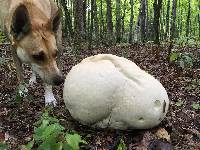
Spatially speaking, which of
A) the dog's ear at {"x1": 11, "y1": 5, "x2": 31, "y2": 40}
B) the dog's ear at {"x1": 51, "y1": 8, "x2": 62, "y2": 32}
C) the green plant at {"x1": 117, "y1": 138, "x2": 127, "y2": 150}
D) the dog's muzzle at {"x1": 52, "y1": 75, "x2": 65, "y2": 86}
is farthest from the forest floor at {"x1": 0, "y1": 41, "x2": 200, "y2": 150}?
the dog's ear at {"x1": 51, "y1": 8, "x2": 62, "y2": 32}

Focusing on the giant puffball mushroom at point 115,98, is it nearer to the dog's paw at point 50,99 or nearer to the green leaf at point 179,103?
the green leaf at point 179,103

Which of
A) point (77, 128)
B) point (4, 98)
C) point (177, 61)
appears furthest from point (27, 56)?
point (177, 61)

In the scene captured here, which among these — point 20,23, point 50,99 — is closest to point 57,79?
point 50,99

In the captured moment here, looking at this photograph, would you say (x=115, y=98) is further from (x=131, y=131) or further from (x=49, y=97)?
(x=49, y=97)

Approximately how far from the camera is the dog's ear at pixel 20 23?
5373 millimetres

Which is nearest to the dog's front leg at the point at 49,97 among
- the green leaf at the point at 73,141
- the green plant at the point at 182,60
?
the green leaf at the point at 73,141

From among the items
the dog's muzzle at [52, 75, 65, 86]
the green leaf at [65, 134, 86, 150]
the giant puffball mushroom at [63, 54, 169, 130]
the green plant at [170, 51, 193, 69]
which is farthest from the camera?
the green plant at [170, 51, 193, 69]

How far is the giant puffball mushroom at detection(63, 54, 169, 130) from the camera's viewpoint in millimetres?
4277

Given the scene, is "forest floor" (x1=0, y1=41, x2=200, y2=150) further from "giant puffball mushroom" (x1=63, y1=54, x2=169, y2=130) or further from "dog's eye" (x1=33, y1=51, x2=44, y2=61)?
"dog's eye" (x1=33, y1=51, x2=44, y2=61)

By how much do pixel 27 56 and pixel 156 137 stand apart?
2.48m

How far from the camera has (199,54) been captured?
942 centimetres

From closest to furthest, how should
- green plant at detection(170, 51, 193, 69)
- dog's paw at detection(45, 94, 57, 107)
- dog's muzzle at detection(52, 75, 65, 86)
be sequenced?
dog's muzzle at detection(52, 75, 65, 86) → dog's paw at detection(45, 94, 57, 107) → green plant at detection(170, 51, 193, 69)

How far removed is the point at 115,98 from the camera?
14.2 feet

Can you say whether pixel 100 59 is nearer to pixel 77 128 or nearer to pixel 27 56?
pixel 77 128
